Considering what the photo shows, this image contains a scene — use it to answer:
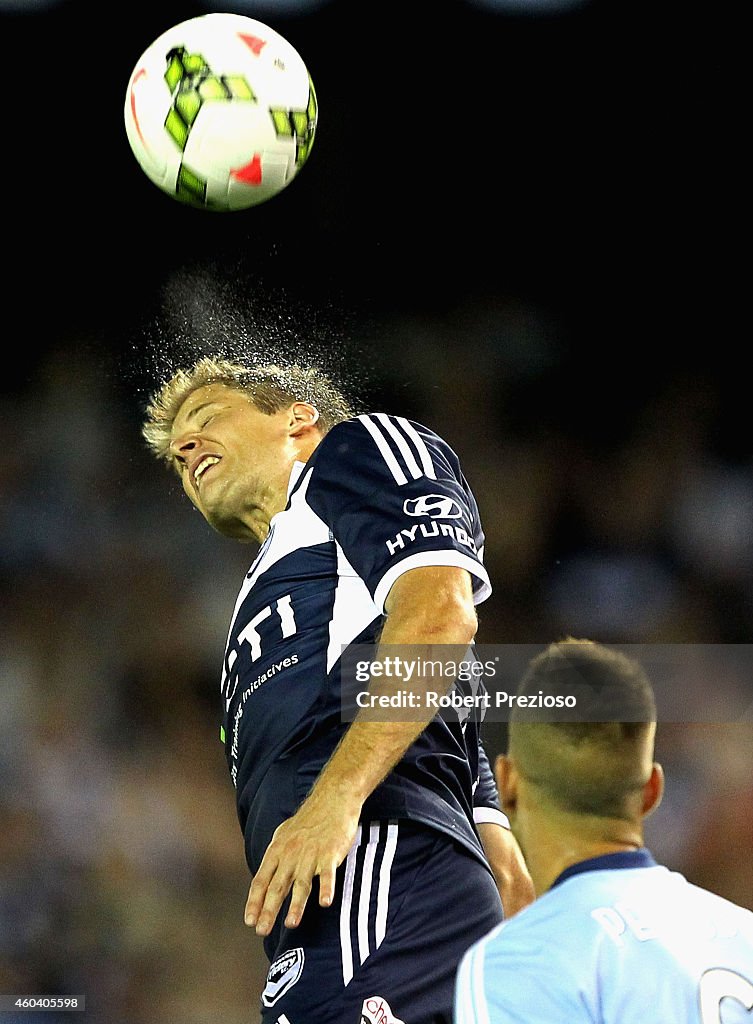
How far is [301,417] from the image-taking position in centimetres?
238

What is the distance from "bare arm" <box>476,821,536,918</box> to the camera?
2.11 m

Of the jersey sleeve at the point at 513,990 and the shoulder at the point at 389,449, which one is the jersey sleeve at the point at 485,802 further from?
the jersey sleeve at the point at 513,990

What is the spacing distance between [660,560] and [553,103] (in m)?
2.04

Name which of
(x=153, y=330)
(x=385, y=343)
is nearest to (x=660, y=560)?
(x=385, y=343)

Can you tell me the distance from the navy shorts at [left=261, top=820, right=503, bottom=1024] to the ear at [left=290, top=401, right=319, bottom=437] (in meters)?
0.91

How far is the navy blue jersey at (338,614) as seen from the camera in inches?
67.9

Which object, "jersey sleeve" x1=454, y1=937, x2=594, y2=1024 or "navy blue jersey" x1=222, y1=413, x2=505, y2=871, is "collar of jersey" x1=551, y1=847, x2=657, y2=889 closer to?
"jersey sleeve" x1=454, y1=937, x2=594, y2=1024

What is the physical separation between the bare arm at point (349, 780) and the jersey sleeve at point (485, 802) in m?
0.53

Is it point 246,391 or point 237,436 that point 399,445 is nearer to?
point 237,436

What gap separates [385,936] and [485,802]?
55 cm

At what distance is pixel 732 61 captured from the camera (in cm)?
518

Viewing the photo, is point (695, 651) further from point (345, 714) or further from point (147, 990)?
point (345, 714)
